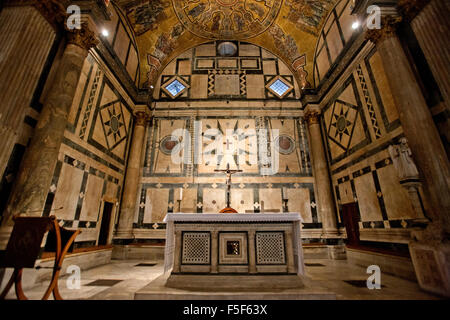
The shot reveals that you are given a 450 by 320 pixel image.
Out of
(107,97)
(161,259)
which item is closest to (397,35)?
(107,97)

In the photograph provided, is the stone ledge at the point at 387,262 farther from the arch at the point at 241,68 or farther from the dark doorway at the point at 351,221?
the arch at the point at 241,68

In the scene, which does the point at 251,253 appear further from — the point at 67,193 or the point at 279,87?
the point at 279,87

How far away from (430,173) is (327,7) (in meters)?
8.13

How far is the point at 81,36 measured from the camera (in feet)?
17.5

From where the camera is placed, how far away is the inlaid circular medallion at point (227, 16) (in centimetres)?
947

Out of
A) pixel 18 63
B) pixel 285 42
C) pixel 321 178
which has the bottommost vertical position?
pixel 321 178

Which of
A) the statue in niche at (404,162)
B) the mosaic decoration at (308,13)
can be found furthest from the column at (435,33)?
the mosaic decoration at (308,13)

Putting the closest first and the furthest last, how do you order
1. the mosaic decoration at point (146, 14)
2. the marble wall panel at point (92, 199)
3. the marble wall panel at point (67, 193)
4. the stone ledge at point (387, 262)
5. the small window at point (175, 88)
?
the stone ledge at point (387, 262) < the marble wall panel at point (67, 193) < the marble wall panel at point (92, 199) < the mosaic decoration at point (146, 14) < the small window at point (175, 88)

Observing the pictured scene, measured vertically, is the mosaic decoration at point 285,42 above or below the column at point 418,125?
above

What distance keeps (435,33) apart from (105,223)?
1057 centimetres

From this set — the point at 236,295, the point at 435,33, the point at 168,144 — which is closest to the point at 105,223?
the point at 168,144

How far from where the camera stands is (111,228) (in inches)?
291

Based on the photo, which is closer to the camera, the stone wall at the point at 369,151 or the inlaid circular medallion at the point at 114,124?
the stone wall at the point at 369,151

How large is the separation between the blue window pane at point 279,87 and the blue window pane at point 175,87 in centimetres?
463
